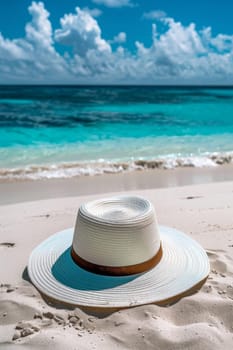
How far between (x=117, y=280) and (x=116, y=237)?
347 millimetres

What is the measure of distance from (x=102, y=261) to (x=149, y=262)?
1.29 feet

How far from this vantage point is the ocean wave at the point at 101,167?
7539mm

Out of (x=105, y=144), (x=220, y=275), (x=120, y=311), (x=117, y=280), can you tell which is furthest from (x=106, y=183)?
(x=105, y=144)

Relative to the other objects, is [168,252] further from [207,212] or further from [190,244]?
[207,212]

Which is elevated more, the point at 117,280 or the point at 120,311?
the point at 117,280

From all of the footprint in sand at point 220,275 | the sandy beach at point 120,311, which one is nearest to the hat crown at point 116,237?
the sandy beach at point 120,311

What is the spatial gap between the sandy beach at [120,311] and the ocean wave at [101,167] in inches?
76.6

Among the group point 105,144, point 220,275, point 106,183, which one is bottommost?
point 106,183

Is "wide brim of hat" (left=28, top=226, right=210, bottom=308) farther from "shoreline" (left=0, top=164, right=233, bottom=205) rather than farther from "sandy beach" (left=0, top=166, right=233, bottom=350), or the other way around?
"shoreline" (left=0, top=164, right=233, bottom=205)

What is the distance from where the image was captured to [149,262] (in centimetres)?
262

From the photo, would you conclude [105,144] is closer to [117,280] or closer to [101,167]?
[101,167]

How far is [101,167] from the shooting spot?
8.15 meters

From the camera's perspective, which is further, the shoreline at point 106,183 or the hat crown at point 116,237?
the shoreline at point 106,183

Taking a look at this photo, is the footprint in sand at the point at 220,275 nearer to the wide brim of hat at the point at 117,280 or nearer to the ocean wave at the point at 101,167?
the wide brim of hat at the point at 117,280
